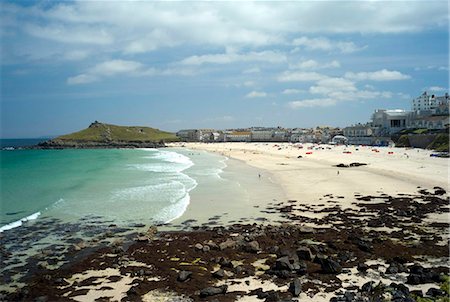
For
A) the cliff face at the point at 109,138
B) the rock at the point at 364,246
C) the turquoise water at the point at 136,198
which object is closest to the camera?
the rock at the point at 364,246

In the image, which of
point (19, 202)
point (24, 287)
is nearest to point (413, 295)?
point (24, 287)

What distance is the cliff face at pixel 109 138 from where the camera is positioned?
132 meters

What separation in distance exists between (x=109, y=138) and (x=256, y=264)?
14276cm

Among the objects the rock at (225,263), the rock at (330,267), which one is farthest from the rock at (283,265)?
the rock at (225,263)

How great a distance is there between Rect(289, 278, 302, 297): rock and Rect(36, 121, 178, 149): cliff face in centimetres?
11918

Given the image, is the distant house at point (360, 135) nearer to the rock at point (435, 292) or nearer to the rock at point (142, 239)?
the rock at point (142, 239)

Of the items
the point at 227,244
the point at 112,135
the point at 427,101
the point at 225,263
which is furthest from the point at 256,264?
the point at 112,135

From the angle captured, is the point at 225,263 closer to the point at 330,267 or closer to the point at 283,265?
the point at 283,265

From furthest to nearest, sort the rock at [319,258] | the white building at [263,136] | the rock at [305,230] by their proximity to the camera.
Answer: the white building at [263,136]
the rock at [305,230]
the rock at [319,258]

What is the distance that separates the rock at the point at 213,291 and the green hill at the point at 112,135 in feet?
450

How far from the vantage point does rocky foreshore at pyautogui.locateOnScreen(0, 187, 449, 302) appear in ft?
33.4

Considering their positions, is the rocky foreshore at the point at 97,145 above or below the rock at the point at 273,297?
above

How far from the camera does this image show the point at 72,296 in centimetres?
1054

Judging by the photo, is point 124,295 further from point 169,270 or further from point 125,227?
point 125,227
